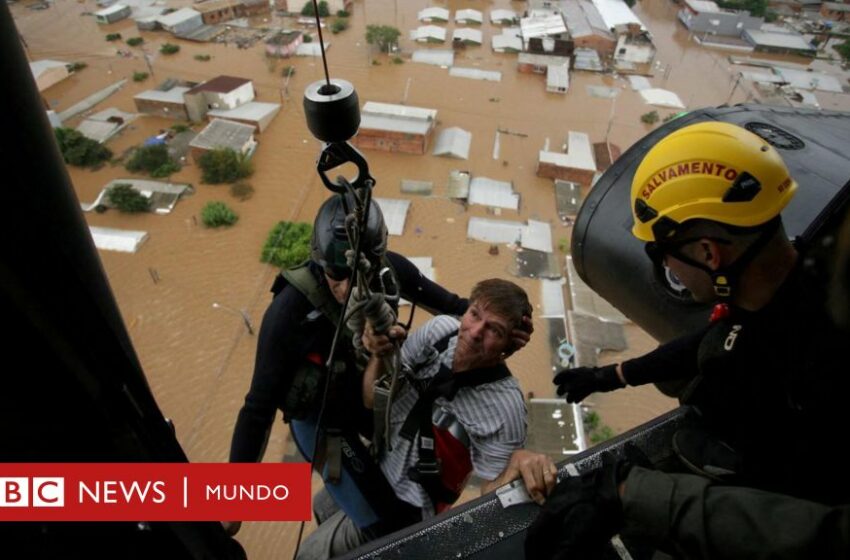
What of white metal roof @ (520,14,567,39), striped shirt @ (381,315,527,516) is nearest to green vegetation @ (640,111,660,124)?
white metal roof @ (520,14,567,39)

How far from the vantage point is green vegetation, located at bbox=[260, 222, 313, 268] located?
14.8 meters

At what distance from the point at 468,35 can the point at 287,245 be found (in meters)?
21.9

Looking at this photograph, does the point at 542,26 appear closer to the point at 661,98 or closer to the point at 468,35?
the point at 468,35

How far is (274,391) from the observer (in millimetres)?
2691

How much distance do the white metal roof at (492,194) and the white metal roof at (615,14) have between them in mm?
19503

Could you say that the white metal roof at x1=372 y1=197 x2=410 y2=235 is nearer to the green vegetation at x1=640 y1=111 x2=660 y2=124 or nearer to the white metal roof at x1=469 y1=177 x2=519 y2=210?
the white metal roof at x1=469 y1=177 x2=519 y2=210

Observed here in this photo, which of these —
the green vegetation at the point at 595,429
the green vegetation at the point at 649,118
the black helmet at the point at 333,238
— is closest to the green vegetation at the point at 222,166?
the green vegetation at the point at 595,429

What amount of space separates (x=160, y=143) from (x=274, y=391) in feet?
66.7

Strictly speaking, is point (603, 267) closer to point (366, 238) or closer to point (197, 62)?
point (366, 238)

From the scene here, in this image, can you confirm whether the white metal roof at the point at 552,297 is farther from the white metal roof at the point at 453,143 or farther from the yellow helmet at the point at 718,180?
the yellow helmet at the point at 718,180

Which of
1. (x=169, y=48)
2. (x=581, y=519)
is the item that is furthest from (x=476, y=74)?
(x=581, y=519)

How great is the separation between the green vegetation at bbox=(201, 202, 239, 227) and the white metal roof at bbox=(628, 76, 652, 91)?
2261cm

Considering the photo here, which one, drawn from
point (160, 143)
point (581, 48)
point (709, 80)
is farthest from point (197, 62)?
point (709, 80)

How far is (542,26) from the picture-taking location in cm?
3022
